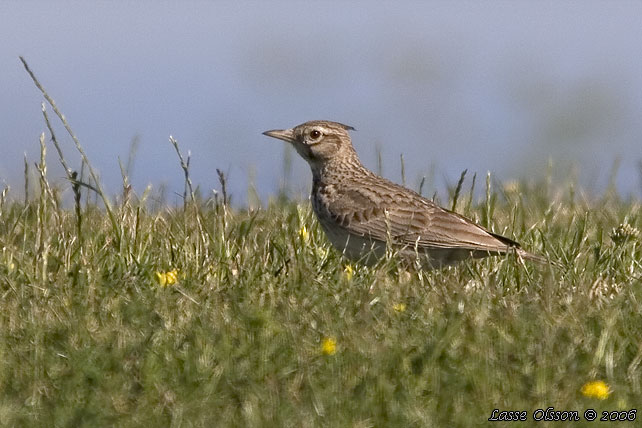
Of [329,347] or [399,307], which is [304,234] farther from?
[329,347]

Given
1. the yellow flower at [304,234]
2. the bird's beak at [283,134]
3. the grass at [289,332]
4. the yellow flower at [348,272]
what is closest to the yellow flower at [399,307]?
the grass at [289,332]

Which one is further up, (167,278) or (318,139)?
(318,139)

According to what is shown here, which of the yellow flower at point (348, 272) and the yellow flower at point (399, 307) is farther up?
the yellow flower at point (399, 307)

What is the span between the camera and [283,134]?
410 inches

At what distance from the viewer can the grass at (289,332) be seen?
5.88 m

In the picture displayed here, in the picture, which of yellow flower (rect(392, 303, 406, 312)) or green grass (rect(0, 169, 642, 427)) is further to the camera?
yellow flower (rect(392, 303, 406, 312))

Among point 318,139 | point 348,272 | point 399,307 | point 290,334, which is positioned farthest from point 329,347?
point 318,139

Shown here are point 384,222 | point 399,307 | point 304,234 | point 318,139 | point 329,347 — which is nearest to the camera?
point 329,347

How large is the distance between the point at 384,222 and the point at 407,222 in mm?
192

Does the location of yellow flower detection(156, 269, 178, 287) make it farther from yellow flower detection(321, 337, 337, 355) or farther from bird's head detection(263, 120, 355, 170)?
bird's head detection(263, 120, 355, 170)

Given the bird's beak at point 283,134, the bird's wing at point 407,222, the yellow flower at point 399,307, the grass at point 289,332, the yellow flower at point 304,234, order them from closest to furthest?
the grass at point 289,332, the yellow flower at point 399,307, the bird's wing at point 407,222, the yellow flower at point 304,234, the bird's beak at point 283,134

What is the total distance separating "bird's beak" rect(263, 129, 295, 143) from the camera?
34.0 ft

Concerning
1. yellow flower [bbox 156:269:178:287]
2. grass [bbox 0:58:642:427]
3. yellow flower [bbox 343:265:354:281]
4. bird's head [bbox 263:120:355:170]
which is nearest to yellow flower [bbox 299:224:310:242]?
grass [bbox 0:58:642:427]

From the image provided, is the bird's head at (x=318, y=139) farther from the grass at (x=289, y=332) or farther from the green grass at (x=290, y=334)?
the green grass at (x=290, y=334)
